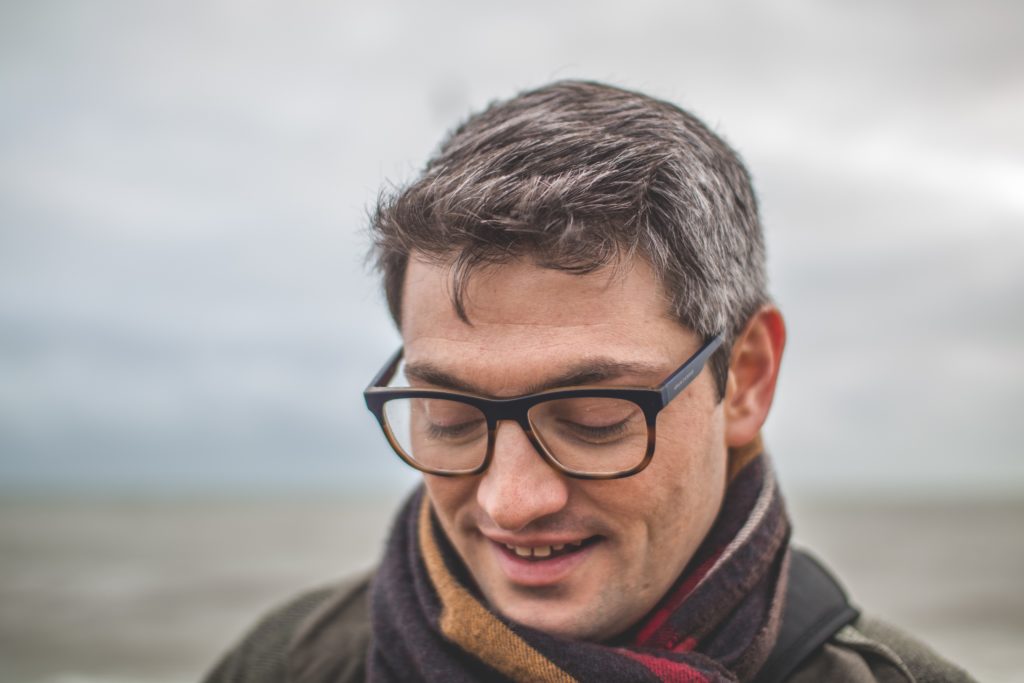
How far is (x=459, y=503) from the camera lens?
1.89 metres

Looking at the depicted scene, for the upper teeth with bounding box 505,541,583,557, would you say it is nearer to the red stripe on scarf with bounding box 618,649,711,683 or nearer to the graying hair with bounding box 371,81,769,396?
the red stripe on scarf with bounding box 618,649,711,683

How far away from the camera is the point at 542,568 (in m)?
1.77

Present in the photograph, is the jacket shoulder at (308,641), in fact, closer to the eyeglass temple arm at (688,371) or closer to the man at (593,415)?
the man at (593,415)

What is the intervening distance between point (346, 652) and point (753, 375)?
1.64 meters

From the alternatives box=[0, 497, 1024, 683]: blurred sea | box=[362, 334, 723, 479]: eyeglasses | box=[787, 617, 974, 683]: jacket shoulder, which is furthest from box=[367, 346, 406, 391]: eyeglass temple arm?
box=[0, 497, 1024, 683]: blurred sea

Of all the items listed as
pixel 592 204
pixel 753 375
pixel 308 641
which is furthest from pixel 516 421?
pixel 308 641

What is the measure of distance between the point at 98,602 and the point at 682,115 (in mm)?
21130

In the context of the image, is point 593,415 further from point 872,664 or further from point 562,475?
point 872,664

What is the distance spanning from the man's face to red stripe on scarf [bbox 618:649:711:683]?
0.52ft

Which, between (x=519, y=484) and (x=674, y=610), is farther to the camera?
(x=674, y=610)

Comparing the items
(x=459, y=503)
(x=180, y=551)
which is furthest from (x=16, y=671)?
(x=180, y=551)

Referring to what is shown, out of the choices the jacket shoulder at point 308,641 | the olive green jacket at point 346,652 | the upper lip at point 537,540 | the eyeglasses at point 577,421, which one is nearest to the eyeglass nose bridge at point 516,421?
the eyeglasses at point 577,421

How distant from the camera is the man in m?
1.68

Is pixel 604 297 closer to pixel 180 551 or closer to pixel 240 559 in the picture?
pixel 240 559
